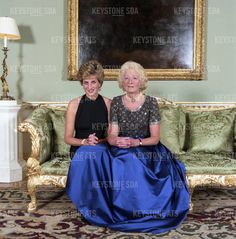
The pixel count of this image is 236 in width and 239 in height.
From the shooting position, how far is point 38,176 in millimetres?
3115

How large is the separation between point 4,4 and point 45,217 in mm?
2946

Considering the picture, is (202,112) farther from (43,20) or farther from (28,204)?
(43,20)

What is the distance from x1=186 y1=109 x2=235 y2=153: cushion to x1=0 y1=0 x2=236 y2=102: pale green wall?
95 cm

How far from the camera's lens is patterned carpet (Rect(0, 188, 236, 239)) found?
2609mm

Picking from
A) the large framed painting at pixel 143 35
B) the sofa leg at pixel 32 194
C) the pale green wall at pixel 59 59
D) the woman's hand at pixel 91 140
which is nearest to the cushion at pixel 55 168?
the sofa leg at pixel 32 194

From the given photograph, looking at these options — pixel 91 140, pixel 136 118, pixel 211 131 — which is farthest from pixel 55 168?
pixel 211 131

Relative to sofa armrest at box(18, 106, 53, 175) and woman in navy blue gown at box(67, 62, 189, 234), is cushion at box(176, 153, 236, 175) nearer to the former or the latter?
woman in navy blue gown at box(67, 62, 189, 234)

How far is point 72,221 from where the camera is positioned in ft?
9.48

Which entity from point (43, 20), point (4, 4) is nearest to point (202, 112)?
point (43, 20)

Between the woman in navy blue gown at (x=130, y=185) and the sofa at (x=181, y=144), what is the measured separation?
266 millimetres

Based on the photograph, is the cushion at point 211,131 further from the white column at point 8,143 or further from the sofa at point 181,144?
the white column at point 8,143

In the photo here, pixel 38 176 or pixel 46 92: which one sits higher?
pixel 46 92

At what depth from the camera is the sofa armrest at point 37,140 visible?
3.12 meters

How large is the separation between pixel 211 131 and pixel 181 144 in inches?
12.7
